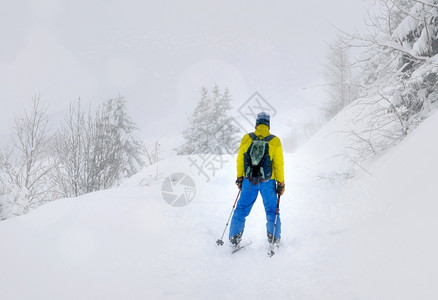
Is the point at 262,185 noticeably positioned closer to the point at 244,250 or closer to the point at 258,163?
the point at 258,163

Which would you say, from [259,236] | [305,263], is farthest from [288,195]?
[305,263]

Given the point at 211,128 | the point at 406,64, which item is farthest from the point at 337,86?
the point at 406,64

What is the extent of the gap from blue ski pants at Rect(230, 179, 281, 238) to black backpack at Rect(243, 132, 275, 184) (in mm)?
132

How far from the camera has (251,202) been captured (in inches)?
195

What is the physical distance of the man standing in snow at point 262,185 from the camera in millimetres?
4777

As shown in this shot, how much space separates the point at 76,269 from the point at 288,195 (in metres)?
5.78

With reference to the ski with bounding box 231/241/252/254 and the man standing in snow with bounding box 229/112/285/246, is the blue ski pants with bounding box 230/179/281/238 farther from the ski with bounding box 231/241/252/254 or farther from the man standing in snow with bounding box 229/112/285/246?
the ski with bounding box 231/241/252/254

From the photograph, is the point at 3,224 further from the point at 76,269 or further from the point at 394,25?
the point at 394,25

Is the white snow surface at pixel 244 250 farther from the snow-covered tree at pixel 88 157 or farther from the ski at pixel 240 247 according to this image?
the snow-covered tree at pixel 88 157

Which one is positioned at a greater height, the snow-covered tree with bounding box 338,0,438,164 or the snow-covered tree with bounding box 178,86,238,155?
the snow-covered tree with bounding box 178,86,238,155

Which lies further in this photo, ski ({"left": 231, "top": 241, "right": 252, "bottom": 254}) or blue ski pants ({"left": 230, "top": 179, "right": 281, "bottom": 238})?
blue ski pants ({"left": 230, "top": 179, "right": 281, "bottom": 238})

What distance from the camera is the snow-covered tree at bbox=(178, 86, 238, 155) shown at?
2644 cm

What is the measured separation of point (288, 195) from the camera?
7.93 meters

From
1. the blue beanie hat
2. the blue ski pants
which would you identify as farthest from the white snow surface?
the blue beanie hat
